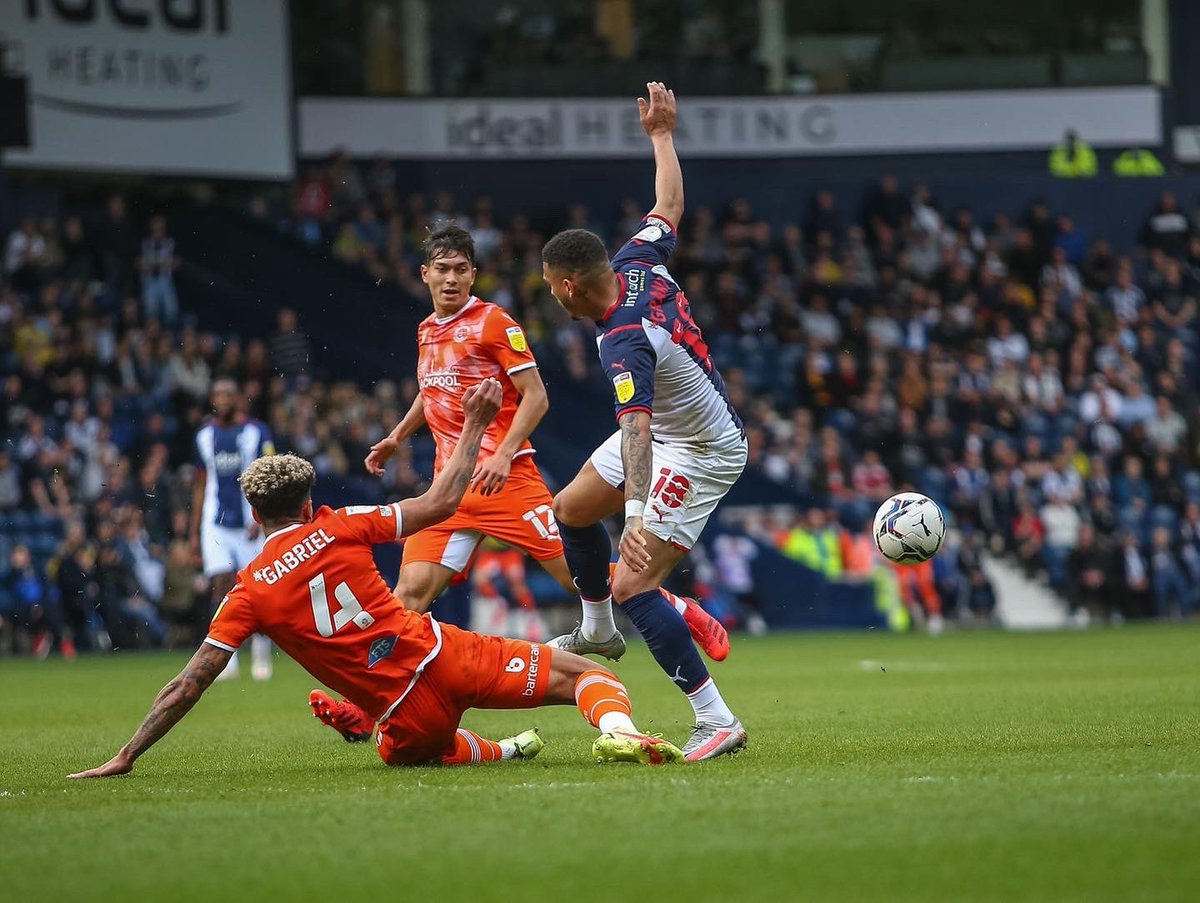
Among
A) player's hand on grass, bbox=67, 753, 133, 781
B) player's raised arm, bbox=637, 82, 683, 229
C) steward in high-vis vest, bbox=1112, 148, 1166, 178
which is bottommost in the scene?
player's hand on grass, bbox=67, 753, 133, 781

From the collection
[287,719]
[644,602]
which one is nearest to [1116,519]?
[287,719]

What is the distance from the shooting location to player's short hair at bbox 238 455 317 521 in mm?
6762

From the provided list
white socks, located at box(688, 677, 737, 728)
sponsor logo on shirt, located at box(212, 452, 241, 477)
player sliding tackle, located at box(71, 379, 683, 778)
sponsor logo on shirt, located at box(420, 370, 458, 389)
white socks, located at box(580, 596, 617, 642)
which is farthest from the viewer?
sponsor logo on shirt, located at box(212, 452, 241, 477)

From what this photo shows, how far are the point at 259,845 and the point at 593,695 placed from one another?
2245 mm

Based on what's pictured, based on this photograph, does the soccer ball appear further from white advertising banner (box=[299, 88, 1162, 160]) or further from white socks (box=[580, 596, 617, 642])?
white advertising banner (box=[299, 88, 1162, 160])

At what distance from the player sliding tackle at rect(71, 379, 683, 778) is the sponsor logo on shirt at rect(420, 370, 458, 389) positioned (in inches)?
76.9

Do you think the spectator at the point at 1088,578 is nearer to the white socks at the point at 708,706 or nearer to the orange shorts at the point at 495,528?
the orange shorts at the point at 495,528

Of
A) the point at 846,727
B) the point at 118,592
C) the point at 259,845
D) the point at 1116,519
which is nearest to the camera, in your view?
the point at 259,845

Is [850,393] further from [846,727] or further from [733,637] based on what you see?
[846,727]

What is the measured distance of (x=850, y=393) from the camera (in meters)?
25.0

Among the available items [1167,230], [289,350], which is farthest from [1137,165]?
[289,350]

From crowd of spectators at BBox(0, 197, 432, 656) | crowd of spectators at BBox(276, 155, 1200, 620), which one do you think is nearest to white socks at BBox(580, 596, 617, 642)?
crowd of spectators at BBox(0, 197, 432, 656)

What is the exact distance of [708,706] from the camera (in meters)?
7.44

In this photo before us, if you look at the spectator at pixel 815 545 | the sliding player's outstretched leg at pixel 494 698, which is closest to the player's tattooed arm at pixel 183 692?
the sliding player's outstretched leg at pixel 494 698
